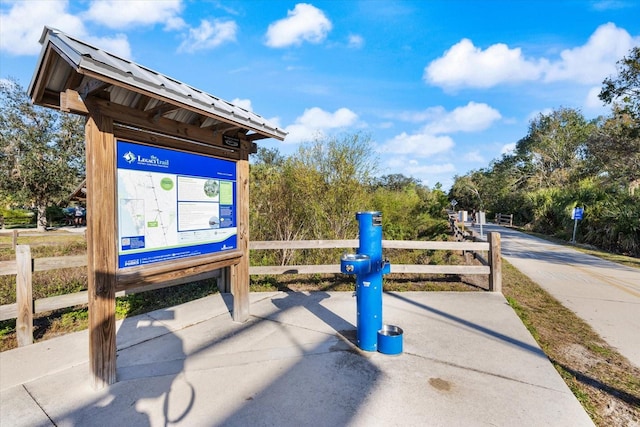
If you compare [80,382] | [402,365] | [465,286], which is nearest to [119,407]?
[80,382]

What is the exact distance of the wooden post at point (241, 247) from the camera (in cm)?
443

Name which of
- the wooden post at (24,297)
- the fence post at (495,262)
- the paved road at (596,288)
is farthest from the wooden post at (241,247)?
the paved road at (596,288)

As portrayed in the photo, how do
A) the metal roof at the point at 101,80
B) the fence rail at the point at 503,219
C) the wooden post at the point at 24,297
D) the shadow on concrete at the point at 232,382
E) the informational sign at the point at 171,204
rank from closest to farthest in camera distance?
the metal roof at the point at 101,80 < the shadow on concrete at the point at 232,382 < the informational sign at the point at 171,204 < the wooden post at the point at 24,297 < the fence rail at the point at 503,219

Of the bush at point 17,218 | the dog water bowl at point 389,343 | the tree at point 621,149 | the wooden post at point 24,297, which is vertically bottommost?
the dog water bowl at point 389,343

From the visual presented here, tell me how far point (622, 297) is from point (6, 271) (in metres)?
9.59

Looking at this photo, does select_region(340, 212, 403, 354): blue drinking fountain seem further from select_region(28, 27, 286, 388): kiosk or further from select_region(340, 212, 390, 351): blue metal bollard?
select_region(28, 27, 286, 388): kiosk

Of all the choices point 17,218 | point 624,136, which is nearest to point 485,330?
point 624,136

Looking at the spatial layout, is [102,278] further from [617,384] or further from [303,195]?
[303,195]

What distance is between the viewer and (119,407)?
8.74 feet

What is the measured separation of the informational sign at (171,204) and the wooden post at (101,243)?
13 centimetres

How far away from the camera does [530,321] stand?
4.89m

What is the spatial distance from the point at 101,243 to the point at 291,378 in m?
2.05

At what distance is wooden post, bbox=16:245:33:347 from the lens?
390cm

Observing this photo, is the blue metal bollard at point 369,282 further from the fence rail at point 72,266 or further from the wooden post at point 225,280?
the wooden post at point 225,280
